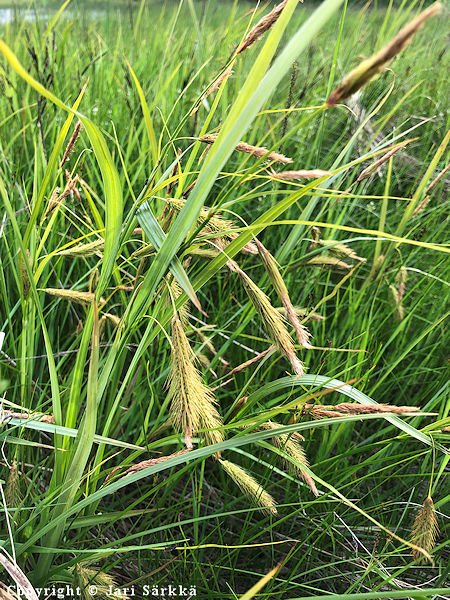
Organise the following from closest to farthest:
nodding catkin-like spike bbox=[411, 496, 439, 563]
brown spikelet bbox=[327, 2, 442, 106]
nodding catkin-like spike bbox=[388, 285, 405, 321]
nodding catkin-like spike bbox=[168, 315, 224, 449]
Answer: brown spikelet bbox=[327, 2, 442, 106] < nodding catkin-like spike bbox=[168, 315, 224, 449] < nodding catkin-like spike bbox=[411, 496, 439, 563] < nodding catkin-like spike bbox=[388, 285, 405, 321]

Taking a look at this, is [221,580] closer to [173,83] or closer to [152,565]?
[152,565]

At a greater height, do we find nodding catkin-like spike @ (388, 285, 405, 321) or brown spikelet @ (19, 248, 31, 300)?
brown spikelet @ (19, 248, 31, 300)

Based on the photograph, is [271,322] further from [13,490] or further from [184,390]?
[13,490]

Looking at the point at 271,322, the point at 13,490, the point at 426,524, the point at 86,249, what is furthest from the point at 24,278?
the point at 426,524

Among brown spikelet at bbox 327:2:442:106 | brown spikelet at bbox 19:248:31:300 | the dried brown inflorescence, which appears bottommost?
the dried brown inflorescence

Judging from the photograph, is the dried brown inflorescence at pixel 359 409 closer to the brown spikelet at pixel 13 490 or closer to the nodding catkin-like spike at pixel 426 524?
the nodding catkin-like spike at pixel 426 524

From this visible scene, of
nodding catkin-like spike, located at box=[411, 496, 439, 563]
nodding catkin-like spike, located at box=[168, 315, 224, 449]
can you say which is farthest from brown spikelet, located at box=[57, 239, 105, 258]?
nodding catkin-like spike, located at box=[411, 496, 439, 563]

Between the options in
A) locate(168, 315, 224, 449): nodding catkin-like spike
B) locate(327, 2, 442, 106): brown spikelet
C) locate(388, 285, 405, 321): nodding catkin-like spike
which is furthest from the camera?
locate(388, 285, 405, 321): nodding catkin-like spike

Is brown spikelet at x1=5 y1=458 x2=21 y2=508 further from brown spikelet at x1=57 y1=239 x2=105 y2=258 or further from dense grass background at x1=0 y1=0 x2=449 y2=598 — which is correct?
brown spikelet at x1=57 y1=239 x2=105 y2=258

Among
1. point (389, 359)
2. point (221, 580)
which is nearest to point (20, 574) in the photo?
point (221, 580)

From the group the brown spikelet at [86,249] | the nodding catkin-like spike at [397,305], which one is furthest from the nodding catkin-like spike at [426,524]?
the brown spikelet at [86,249]
